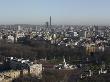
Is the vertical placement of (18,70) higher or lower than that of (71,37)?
higher

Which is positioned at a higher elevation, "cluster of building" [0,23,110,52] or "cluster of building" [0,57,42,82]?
"cluster of building" [0,57,42,82]

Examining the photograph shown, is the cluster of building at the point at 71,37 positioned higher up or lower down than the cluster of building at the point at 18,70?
lower down

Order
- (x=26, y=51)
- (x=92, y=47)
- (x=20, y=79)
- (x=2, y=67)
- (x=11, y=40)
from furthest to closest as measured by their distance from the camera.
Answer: (x=11, y=40), (x=92, y=47), (x=26, y=51), (x=2, y=67), (x=20, y=79)

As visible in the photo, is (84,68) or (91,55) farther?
(91,55)

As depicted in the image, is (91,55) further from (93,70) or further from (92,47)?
(93,70)

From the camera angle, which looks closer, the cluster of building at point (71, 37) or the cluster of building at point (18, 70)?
the cluster of building at point (18, 70)

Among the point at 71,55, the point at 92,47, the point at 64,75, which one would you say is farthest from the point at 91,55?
the point at 64,75

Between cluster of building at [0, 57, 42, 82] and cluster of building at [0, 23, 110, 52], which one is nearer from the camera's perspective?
cluster of building at [0, 57, 42, 82]

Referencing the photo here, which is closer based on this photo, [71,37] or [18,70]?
[18,70]

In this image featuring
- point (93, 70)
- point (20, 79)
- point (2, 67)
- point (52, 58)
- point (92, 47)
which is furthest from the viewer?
point (92, 47)
